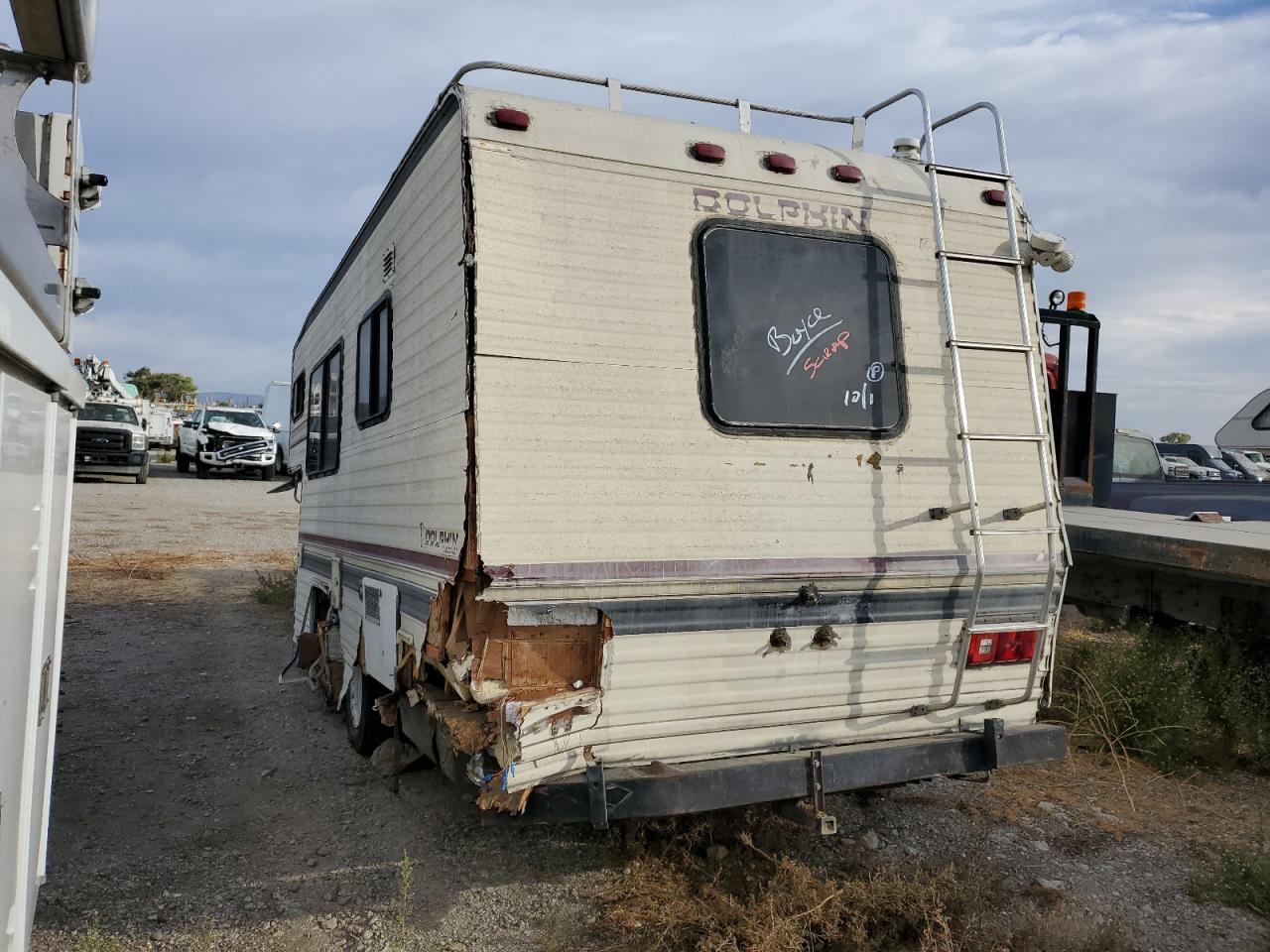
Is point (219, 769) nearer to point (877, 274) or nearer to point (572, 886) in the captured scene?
point (572, 886)

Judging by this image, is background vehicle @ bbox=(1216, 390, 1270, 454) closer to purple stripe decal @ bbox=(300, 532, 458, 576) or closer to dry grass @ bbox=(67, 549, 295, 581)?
purple stripe decal @ bbox=(300, 532, 458, 576)

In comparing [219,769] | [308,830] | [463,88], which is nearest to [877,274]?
[463,88]

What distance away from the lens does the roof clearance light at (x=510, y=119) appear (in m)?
3.59

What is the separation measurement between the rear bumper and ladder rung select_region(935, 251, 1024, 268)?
73.7 inches

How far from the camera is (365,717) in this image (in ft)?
17.7

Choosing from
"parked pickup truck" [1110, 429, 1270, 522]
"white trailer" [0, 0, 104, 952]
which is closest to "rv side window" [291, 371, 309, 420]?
"white trailer" [0, 0, 104, 952]

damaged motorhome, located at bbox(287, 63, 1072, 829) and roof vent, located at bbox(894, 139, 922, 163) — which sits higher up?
roof vent, located at bbox(894, 139, 922, 163)

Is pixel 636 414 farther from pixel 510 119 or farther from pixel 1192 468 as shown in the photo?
pixel 1192 468

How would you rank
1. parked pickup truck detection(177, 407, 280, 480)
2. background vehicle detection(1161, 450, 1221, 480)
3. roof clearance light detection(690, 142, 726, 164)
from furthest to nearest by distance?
parked pickup truck detection(177, 407, 280, 480) → background vehicle detection(1161, 450, 1221, 480) → roof clearance light detection(690, 142, 726, 164)

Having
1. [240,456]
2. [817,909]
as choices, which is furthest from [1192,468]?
[240,456]

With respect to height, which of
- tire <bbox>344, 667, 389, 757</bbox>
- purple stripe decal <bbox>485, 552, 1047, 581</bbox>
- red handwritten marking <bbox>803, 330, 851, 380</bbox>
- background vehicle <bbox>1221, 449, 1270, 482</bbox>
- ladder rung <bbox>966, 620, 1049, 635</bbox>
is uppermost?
background vehicle <bbox>1221, 449, 1270, 482</bbox>

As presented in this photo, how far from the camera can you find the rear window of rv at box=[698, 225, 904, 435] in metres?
3.79

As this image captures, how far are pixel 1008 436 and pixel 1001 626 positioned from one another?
29.7 inches

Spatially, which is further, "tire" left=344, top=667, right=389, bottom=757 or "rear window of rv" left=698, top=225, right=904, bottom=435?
"tire" left=344, top=667, right=389, bottom=757
